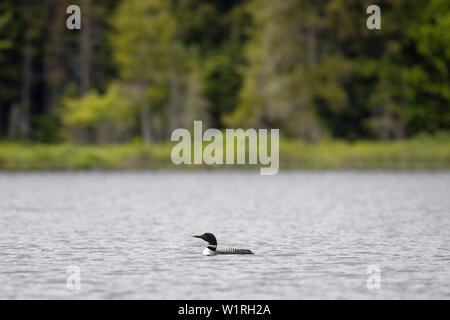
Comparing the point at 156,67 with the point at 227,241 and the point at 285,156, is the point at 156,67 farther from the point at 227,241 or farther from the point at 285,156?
the point at 227,241

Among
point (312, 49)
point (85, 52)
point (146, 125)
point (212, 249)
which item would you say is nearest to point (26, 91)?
point (85, 52)

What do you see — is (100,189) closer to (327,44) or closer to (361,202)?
(361,202)

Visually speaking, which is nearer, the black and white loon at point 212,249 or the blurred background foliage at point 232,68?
the black and white loon at point 212,249

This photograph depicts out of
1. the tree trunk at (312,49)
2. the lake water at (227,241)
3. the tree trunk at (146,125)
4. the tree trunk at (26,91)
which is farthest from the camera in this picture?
the tree trunk at (26,91)

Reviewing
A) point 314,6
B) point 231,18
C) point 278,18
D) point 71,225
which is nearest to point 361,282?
point 71,225

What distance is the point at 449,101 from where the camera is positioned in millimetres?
71312

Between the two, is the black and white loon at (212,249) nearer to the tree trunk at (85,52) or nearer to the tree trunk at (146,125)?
the tree trunk at (146,125)

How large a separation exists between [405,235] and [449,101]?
1824 inches

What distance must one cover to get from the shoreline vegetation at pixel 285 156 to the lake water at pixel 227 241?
15.2m

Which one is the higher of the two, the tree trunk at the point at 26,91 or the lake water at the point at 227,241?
the tree trunk at the point at 26,91

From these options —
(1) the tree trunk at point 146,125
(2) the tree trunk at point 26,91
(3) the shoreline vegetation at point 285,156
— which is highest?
(2) the tree trunk at point 26,91

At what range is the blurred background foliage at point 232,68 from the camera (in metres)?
71.4

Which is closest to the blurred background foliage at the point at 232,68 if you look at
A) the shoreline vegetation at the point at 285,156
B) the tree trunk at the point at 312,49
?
the tree trunk at the point at 312,49

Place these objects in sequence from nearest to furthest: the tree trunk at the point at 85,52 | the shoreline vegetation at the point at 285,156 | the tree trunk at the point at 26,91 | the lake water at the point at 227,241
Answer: the lake water at the point at 227,241
the shoreline vegetation at the point at 285,156
the tree trunk at the point at 85,52
the tree trunk at the point at 26,91
